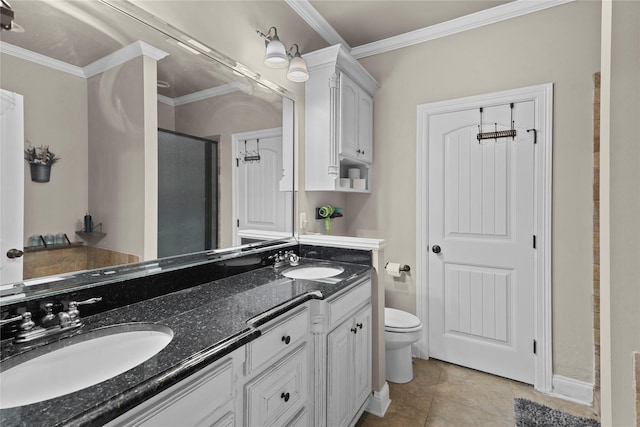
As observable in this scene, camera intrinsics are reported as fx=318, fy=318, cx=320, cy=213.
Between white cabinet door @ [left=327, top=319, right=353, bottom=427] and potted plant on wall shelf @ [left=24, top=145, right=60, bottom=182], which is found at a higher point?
potted plant on wall shelf @ [left=24, top=145, right=60, bottom=182]

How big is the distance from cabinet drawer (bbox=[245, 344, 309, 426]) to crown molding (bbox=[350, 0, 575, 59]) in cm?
254

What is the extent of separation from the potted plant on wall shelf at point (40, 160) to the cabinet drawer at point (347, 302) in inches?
45.9

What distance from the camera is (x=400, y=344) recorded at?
221cm

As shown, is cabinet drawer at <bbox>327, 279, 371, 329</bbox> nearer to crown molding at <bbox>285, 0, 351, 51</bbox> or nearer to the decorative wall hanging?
the decorative wall hanging

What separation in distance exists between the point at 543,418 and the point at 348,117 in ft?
7.65

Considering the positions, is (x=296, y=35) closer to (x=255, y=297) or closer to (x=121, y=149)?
(x=121, y=149)

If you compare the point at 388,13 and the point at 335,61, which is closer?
the point at 335,61

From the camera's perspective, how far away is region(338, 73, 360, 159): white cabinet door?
7.53 feet

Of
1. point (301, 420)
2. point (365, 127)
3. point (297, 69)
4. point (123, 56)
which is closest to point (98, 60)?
point (123, 56)

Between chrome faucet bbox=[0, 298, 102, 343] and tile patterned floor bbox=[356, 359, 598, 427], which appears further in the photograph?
tile patterned floor bbox=[356, 359, 598, 427]

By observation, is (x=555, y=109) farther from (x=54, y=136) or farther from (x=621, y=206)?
(x=54, y=136)

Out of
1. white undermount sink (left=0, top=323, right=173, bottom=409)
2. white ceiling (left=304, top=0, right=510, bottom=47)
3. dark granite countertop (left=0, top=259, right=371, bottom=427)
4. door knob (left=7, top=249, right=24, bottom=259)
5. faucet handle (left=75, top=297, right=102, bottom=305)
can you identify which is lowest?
white undermount sink (left=0, top=323, right=173, bottom=409)

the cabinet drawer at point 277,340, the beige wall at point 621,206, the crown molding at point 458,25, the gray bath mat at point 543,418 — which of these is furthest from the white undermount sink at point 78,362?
the crown molding at point 458,25

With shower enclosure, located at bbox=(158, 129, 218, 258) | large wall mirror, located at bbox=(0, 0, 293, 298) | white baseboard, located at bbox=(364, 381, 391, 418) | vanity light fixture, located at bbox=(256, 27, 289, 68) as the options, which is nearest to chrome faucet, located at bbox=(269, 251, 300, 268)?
large wall mirror, located at bbox=(0, 0, 293, 298)
